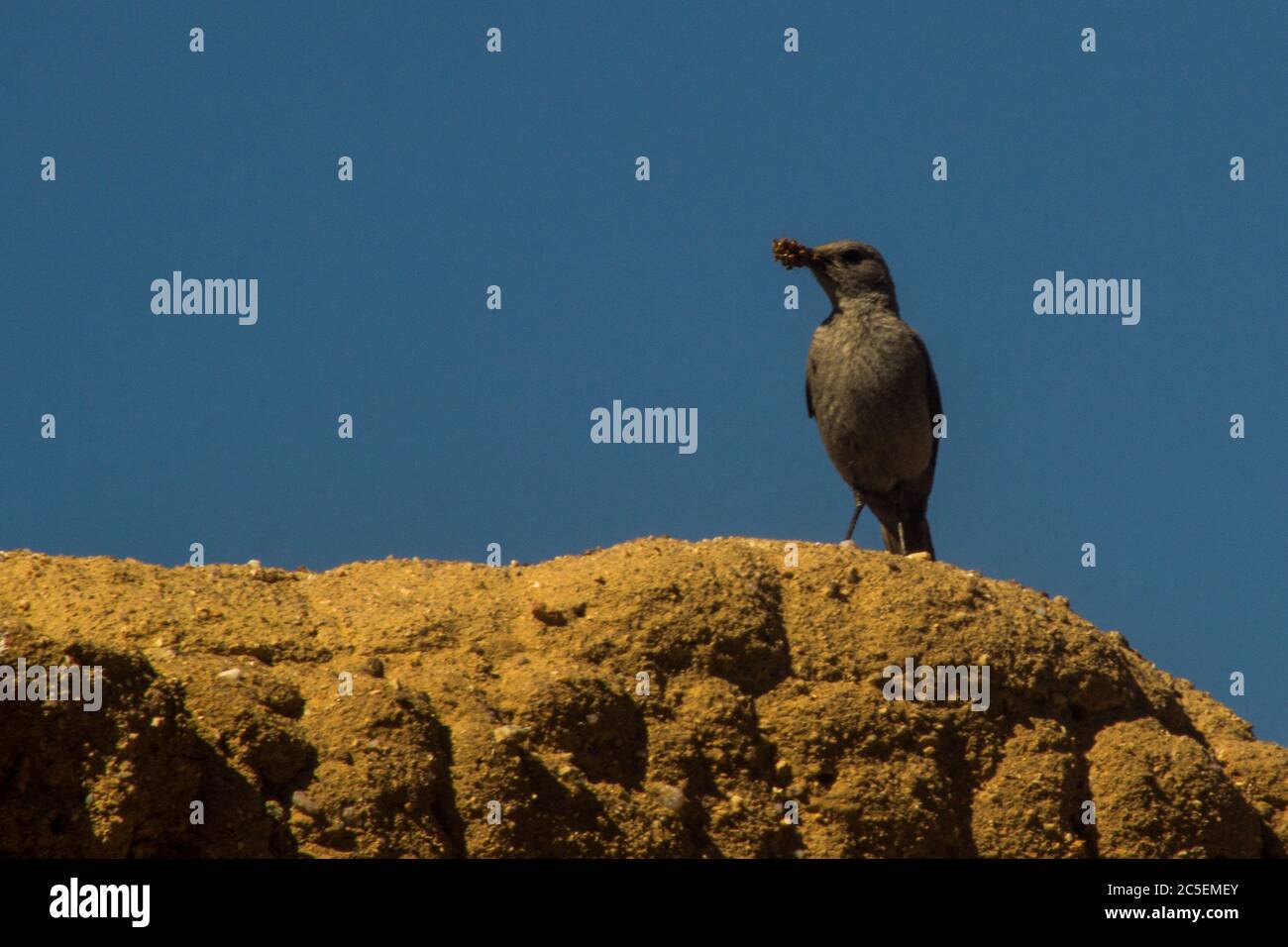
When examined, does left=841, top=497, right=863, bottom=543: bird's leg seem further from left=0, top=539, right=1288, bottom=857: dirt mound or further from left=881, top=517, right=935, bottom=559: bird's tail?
left=0, top=539, right=1288, bottom=857: dirt mound

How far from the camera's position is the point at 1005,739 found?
812 cm

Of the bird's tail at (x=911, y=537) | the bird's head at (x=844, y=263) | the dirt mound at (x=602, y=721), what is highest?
the bird's head at (x=844, y=263)

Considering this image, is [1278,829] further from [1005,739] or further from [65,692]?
[65,692]

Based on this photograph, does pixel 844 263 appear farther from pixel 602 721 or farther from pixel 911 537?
pixel 602 721

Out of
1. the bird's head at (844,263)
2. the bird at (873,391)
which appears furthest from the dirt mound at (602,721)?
the bird's head at (844,263)

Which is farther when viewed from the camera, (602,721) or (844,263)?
(844,263)

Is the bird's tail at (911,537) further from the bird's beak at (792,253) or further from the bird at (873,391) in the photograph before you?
the bird's beak at (792,253)

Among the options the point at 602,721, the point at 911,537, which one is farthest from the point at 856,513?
the point at 602,721

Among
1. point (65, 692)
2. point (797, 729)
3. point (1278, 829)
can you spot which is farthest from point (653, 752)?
point (1278, 829)

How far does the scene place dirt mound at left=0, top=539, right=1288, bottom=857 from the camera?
6.57m

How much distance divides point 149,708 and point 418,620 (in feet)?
6.13

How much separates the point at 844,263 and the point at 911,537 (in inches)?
83.3

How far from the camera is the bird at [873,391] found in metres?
12.3

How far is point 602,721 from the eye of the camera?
7.56 m
